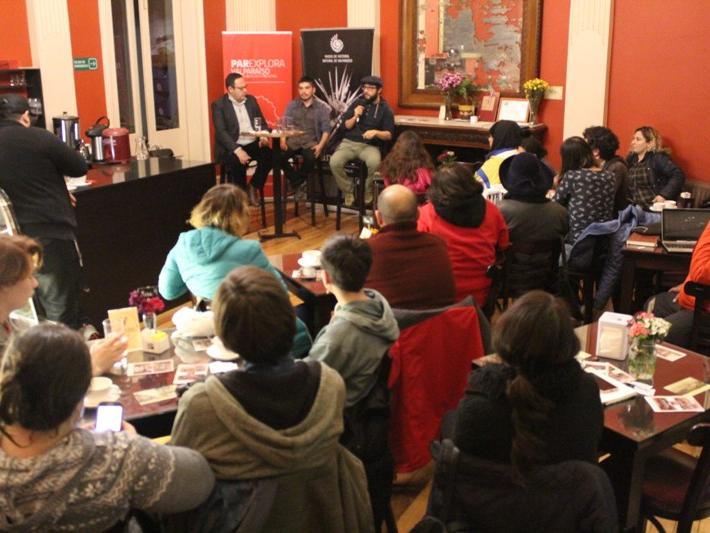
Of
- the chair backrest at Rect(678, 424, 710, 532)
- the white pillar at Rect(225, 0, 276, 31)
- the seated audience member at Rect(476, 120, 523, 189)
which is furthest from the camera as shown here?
the white pillar at Rect(225, 0, 276, 31)

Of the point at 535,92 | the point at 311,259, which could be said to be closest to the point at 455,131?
the point at 535,92

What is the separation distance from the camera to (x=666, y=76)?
283 inches

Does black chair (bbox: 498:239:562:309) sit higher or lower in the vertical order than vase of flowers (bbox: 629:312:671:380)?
lower

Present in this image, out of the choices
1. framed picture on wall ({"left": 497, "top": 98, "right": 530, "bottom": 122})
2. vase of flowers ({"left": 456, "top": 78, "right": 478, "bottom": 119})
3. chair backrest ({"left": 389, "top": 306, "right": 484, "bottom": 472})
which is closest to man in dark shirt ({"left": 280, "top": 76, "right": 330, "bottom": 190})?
vase of flowers ({"left": 456, "top": 78, "right": 478, "bottom": 119})

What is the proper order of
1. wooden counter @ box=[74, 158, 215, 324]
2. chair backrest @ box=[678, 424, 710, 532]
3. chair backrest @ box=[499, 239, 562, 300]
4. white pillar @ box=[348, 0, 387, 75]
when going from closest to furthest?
chair backrest @ box=[678, 424, 710, 532] < chair backrest @ box=[499, 239, 562, 300] < wooden counter @ box=[74, 158, 215, 324] < white pillar @ box=[348, 0, 387, 75]

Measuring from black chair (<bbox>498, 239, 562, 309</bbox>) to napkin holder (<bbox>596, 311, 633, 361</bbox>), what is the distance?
5.32 feet

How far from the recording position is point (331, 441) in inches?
80.7

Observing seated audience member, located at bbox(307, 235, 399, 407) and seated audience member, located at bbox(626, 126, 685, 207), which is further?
seated audience member, located at bbox(626, 126, 685, 207)

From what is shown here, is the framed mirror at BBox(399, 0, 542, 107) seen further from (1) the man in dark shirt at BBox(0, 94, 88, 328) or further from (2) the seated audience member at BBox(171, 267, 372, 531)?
(2) the seated audience member at BBox(171, 267, 372, 531)

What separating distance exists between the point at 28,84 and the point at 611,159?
504cm

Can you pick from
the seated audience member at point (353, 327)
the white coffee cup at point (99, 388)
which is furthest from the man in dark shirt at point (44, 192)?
the seated audience member at point (353, 327)

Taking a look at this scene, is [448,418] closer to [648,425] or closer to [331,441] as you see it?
[648,425]

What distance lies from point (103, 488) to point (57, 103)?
624 centimetres

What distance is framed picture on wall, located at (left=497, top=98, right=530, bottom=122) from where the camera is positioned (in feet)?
26.6
